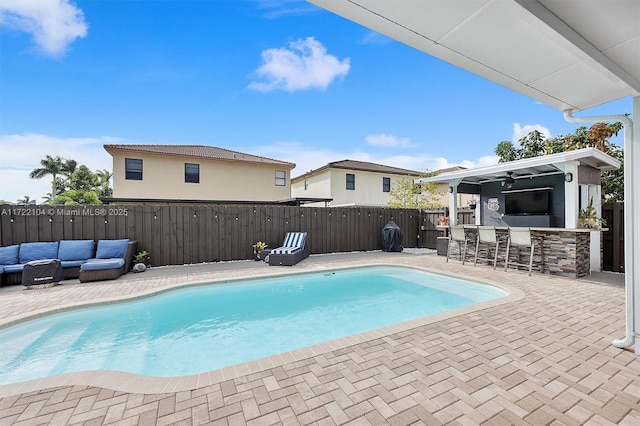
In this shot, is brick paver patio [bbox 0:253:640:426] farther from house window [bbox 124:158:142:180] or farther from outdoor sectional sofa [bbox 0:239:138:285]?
house window [bbox 124:158:142:180]

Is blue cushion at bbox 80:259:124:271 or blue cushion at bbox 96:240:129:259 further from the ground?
blue cushion at bbox 96:240:129:259

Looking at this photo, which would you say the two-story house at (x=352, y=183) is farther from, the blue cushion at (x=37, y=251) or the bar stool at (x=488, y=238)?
the blue cushion at (x=37, y=251)

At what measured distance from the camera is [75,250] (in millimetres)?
6949

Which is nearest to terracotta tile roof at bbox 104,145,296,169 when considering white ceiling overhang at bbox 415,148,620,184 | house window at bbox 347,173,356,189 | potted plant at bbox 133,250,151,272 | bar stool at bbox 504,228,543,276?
house window at bbox 347,173,356,189

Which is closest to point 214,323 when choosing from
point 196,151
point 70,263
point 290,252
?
point 290,252

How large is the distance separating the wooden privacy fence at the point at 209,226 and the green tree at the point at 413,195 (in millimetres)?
6283

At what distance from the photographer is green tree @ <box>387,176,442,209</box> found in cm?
1898

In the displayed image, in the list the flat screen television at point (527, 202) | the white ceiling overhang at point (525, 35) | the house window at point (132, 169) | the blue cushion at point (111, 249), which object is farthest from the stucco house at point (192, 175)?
the white ceiling overhang at point (525, 35)

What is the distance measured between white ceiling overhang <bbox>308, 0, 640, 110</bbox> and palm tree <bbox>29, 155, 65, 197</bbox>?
44.2 metres

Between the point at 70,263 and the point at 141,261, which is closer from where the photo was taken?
the point at 70,263

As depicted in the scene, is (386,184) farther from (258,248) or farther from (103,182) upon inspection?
(103,182)

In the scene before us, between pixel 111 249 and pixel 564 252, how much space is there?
36.7 feet

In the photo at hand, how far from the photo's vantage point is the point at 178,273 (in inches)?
292

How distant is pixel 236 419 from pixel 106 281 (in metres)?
6.20
